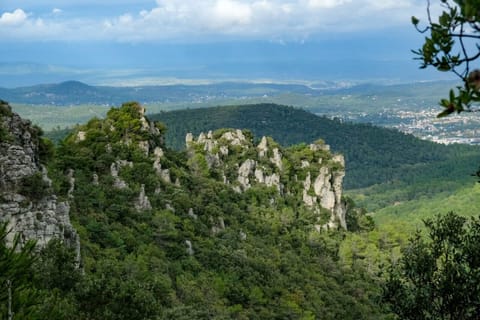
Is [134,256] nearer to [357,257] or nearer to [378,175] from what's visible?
[357,257]

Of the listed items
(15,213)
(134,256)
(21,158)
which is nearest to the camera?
(15,213)

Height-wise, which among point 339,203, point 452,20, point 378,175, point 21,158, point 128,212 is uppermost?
point 452,20

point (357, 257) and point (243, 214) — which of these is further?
point (357, 257)

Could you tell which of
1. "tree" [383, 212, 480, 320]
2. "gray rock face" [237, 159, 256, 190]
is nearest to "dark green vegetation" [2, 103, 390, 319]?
"gray rock face" [237, 159, 256, 190]

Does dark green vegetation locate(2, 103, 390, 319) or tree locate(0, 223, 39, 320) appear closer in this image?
tree locate(0, 223, 39, 320)

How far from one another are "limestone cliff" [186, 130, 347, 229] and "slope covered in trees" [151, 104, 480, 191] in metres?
59.3

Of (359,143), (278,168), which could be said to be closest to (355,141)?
(359,143)

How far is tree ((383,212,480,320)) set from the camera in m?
9.84

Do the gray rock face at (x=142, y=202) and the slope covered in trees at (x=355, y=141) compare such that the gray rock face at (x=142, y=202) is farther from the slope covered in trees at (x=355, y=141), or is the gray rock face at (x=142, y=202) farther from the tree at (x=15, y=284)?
the slope covered in trees at (x=355, y=141)

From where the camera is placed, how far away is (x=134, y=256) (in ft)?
74.1

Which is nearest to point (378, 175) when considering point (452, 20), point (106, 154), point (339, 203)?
point (339, 203)

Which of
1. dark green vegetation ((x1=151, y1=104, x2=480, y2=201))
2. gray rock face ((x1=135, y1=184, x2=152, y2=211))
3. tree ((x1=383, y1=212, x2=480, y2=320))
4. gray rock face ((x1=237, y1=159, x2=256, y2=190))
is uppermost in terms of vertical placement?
tree ((x1=383, y1=212, x2=480, y2=320))

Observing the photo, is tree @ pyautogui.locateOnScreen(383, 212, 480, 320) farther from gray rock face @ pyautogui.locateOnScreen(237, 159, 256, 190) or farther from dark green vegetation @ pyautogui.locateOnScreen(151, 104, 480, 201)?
dark green vegetation @ pyautogui.locateOnScreen(151, 104, 480, 201)

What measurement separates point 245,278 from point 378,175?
99876mm
